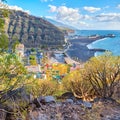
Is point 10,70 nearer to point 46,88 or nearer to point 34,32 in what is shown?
point 46,88

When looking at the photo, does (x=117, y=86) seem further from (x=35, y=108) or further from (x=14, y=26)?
(x=14, y=26)

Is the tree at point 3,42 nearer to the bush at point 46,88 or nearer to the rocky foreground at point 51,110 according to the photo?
the rocky foreground at point 51,110

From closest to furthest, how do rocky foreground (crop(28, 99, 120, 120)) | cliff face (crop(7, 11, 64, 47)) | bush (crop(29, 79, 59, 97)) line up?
rocky foreground (crop(28, 99, 120, 120)), bush (crop(29, 79, 59, 97)), cliff face (crop(7, 11, 64, 47))

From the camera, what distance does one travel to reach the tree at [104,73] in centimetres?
1102

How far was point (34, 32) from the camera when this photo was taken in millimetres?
126688

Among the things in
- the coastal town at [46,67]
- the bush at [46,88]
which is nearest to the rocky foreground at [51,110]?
the coastal town at [46,67]

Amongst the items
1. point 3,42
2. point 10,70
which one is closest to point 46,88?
point 10,70

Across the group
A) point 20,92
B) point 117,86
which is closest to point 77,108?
point 20,92

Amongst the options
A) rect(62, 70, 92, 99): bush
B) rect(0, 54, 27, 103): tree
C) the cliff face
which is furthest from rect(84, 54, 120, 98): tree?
the cliff face

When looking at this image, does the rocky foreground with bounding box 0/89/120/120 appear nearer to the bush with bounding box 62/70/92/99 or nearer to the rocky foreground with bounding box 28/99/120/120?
the rocky foreground with bounding box 28/99/120/120

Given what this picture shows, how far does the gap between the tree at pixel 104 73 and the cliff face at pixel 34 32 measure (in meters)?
103

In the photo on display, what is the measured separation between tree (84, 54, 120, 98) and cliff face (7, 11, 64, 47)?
4046 inches

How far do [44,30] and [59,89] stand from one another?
115m

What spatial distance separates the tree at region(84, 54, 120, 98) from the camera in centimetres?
1102
